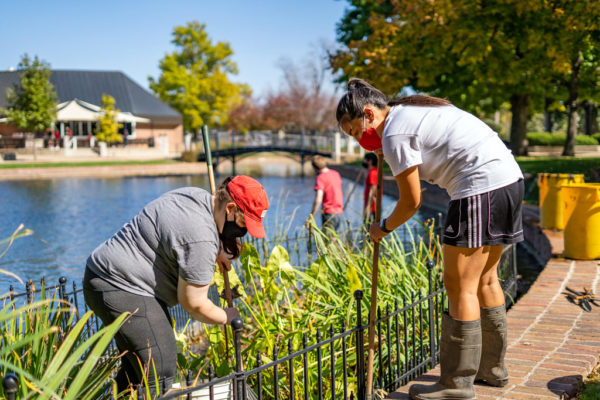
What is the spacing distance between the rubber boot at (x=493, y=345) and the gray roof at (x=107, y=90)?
4874 cm

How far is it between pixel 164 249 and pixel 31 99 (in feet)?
128

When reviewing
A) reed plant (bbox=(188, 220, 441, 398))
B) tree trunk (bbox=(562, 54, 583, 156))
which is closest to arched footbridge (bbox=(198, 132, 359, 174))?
tree trunk (bbox=(562, 54, 583, 156))

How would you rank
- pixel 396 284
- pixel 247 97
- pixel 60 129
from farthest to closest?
1. pixel 247 97
2. pixel 60 129
3. pixel 396 284

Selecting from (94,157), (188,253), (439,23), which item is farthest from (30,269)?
(94,157)

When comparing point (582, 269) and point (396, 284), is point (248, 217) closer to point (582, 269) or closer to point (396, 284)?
point (396, 284)

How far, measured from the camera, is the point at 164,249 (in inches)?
99.8

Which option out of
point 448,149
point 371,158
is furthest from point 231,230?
point 371,158

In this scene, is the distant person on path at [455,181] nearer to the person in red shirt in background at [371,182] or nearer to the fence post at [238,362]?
the fence post at [238,362]

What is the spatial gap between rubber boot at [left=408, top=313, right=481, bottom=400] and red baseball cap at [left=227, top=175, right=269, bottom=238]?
989 mm

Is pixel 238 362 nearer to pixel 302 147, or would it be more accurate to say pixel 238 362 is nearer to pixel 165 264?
pixel 165 264

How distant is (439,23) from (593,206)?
13.0 m

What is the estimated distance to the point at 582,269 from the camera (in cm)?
575

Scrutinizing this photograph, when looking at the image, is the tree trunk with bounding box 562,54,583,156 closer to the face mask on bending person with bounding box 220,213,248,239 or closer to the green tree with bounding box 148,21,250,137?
the face mask on bending person with bounding box 220,213,248,239

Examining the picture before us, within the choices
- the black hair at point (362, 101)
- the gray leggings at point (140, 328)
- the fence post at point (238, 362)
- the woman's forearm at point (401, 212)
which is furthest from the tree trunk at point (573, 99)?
the fence post at point (238, 362)
